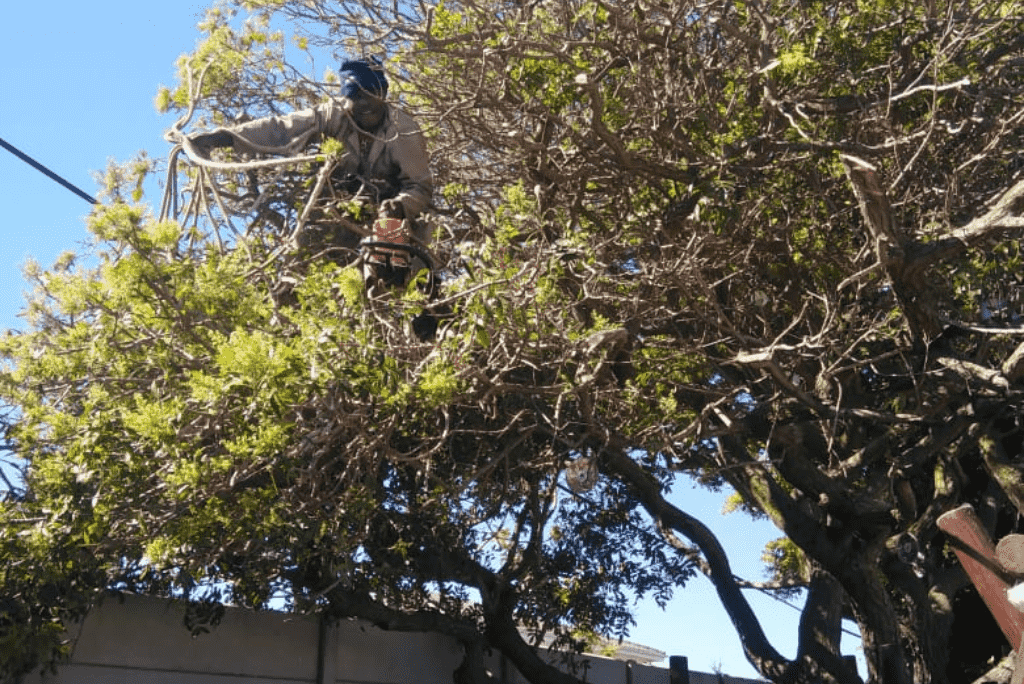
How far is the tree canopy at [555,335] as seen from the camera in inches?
302

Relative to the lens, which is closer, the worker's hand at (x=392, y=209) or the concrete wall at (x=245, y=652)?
the concrete wall at (x=245, y=652)

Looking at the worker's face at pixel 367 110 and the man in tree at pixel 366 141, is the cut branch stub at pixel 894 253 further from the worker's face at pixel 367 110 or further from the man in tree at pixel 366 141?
the worker's face at pixel 367 110

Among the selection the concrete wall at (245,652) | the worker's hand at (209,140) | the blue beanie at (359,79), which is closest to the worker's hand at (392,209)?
the blue beanie at (359,79)

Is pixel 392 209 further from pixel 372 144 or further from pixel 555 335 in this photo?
pixel 555 335

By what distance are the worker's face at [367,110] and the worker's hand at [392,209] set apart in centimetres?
81

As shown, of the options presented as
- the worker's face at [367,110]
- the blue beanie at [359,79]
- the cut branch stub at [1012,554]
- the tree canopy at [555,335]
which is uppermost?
the blue beanie at [359,79]

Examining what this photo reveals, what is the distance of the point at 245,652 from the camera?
938cm

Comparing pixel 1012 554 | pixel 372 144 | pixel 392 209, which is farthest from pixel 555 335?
pixel 1012 554

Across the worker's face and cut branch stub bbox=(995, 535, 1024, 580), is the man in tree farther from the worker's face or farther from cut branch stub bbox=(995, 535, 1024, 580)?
cut branch stub bbox=(995, 535, 1024, 580)

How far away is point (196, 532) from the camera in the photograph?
7.69 meters

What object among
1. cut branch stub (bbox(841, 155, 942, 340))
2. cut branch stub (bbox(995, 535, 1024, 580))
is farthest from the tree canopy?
cut branch stub (bbox(995, 535, 1024, 580))

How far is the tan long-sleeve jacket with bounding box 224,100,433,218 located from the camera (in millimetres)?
9500

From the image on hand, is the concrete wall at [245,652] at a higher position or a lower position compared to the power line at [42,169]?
lower

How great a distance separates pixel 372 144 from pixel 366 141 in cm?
6
